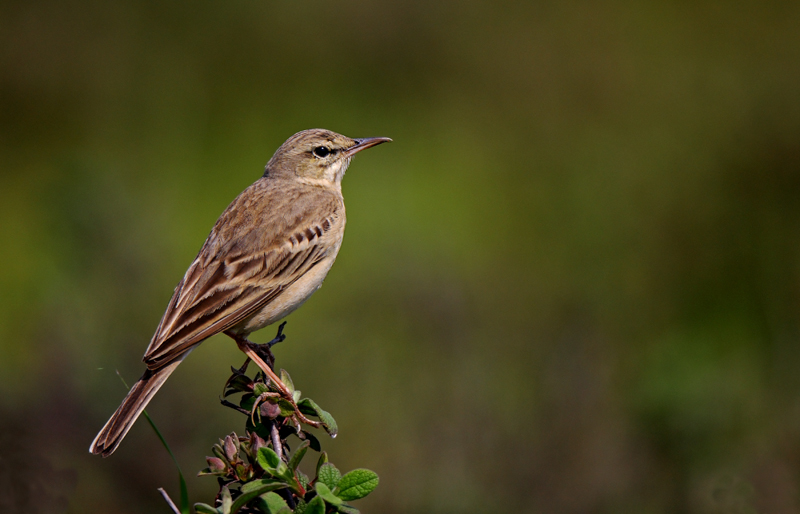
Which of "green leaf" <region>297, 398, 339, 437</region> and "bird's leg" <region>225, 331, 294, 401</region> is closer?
"green leaf" <region>297, 398, 339, 437</region>

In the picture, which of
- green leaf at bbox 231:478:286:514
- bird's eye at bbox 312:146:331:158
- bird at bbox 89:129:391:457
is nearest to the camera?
green leaf at bbox 231:478:286:514

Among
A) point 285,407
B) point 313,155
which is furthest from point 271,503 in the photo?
point 313,155

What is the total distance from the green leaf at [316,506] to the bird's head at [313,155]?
3286 mm

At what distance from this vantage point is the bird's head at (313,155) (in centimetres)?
509

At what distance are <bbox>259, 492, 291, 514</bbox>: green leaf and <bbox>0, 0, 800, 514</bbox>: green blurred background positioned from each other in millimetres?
1981

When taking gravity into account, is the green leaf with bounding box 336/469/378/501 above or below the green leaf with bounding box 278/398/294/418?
below

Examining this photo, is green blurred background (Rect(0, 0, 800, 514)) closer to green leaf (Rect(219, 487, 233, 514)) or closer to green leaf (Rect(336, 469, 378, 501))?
green leaf (Rect(219, 487, 233, 514))

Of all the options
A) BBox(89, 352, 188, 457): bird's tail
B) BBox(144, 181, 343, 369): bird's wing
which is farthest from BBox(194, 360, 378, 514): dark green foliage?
BBox(144, 181, 343, 369): bird's wing

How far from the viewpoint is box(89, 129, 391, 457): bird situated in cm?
344

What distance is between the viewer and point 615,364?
6.38m

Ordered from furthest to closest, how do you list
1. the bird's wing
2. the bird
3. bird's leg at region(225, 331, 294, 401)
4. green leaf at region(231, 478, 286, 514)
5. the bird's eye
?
the bird's eye, the bird's wing, the bird, bird's leg at region(225, 331, 294, 401), green leaf at region(231, 478, 286, 514)

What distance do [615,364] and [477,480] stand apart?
173 cm

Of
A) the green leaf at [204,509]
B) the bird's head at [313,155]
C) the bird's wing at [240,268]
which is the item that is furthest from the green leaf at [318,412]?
the bird's head at [313,155]

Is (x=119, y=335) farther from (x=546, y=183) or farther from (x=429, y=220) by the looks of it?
(x=546, y=183)
